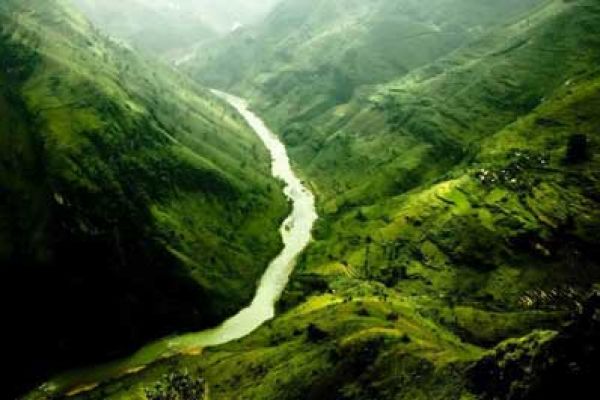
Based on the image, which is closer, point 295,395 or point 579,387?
point 579,387

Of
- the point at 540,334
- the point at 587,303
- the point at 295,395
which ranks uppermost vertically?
the point at 587,303

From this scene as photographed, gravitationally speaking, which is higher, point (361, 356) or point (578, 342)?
point (578, 342)

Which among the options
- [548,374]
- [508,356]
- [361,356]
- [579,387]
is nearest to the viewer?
[579,387]

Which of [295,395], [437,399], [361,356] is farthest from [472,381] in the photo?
[295,395]

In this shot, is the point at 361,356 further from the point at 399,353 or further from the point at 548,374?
the point at 548,374

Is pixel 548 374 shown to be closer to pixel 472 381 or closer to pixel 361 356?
pixel 472 381

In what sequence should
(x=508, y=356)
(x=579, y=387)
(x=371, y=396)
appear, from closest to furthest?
1. (x=579, y=387)
2. (x=508, y=356)
3. (x=371, y=396)

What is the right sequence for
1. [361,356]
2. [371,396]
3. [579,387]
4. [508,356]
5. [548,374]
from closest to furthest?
1. [579,387]
2. [548,374]
3. [508,356]
4. [371,396]
5. [361,356]

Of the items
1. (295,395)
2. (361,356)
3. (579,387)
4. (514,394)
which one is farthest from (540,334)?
(295,395)

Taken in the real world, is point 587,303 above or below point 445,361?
above
